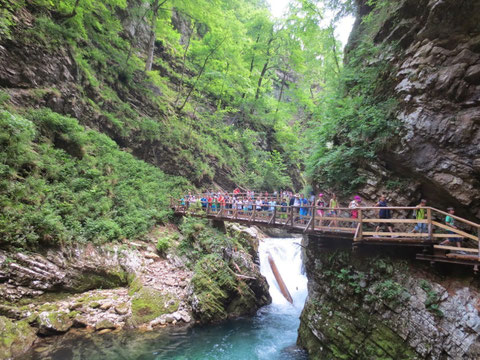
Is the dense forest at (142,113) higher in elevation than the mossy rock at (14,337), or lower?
higher

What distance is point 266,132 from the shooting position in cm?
3103

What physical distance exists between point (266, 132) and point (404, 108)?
2207 centimetres

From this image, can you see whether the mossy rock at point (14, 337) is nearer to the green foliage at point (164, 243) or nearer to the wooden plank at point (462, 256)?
the green foliage at point (164, 243)

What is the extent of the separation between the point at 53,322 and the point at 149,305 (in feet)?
10.0

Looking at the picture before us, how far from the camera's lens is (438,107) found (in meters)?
8.59

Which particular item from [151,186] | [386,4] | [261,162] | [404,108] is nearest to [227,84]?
[261,162]

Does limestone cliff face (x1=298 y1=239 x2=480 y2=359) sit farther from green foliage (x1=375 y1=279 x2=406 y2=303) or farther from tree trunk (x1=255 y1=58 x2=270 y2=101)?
tree trunk (x1=255 y1=58 x2=270 y2=101)

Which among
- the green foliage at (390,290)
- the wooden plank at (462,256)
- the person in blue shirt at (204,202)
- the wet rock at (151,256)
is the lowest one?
the wet rock at (151,256)

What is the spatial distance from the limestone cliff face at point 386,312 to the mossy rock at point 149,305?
5409 mm

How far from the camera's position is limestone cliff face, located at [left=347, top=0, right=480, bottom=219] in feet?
25.7

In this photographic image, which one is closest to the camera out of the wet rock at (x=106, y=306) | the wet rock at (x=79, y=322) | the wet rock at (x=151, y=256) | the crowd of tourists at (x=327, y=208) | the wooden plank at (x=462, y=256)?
the wooden plank at (x=462, y=256)

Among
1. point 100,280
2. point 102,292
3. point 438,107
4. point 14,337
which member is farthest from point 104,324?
point 438,107

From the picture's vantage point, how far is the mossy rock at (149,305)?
9.23m

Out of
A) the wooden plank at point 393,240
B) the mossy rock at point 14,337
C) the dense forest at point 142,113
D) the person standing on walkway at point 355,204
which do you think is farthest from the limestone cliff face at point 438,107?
the mossy rock at point 14,337
